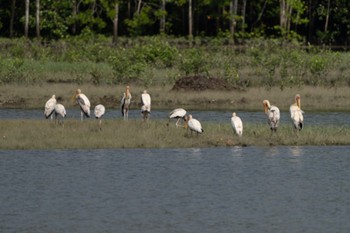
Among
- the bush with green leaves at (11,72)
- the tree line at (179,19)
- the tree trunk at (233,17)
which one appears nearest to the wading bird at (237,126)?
the bush with green leaves at (11,72)

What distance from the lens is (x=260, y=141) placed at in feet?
83.6

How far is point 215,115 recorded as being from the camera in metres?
33.2

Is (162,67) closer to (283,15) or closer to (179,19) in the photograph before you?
(283,15)

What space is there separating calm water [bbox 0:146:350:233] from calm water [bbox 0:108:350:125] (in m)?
6.22

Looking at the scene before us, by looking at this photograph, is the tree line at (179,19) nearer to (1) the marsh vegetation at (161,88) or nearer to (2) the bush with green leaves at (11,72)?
(1) the marsh vegetation at (161,88)

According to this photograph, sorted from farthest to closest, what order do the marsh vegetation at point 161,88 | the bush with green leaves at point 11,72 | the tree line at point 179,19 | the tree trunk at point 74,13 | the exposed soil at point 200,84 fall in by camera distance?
the tree trunk at point 74,13 < the tree line at point 179,19 < the bush with green leaves at point 11,72 < the exposed soil at point 200,84 < the marsh vegetation at point 161,88

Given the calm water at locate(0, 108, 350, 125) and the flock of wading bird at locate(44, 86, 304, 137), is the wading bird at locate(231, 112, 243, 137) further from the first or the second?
the calm water at locate(0, 108, 350, 125)

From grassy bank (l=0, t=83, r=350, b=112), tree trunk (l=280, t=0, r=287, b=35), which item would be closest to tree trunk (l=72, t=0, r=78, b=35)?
tree trunk (l=280, t=0, r=287, b=35)

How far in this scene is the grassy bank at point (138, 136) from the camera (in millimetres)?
24875

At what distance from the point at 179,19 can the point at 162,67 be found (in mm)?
25183

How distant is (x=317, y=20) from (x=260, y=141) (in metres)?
46.8

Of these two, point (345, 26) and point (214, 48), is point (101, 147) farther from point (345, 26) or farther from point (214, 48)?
point (345, 26)

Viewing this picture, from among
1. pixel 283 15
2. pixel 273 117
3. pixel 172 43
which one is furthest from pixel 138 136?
pixel 283 15

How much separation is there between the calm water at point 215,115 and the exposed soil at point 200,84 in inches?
126
